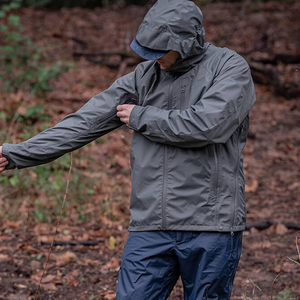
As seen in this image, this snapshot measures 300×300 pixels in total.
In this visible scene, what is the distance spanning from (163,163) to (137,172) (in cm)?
18

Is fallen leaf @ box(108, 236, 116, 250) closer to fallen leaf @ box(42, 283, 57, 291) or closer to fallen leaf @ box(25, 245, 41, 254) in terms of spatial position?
fallen leaf @ box(25, 245, 41, 254)

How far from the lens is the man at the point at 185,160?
97.6 inches

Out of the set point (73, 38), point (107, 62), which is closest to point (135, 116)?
point (107, 62)

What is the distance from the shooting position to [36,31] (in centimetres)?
1581

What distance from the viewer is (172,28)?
8.14 feet

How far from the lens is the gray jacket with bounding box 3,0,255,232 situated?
96.9 inches

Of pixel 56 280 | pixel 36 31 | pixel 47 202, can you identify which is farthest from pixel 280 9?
pixel 56 280

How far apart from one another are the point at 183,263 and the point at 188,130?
0.77 meters

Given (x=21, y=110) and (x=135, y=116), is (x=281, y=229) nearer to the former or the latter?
(x=135, y=116)

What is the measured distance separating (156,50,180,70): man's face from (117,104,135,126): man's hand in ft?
0.98

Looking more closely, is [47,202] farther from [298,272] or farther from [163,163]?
[163,163]

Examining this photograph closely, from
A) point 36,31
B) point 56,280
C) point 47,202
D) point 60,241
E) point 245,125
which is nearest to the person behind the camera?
point 245,125

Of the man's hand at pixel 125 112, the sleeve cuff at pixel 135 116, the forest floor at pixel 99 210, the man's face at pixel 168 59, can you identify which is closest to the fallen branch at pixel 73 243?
the forest floor at pixel 99 210

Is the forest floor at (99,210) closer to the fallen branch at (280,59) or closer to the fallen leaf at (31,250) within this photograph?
the fallen leaf at (31,250)
